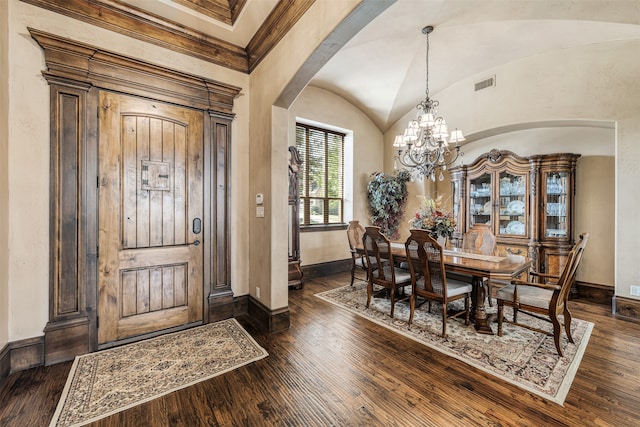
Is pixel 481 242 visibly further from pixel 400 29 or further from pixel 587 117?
pixel 400 29

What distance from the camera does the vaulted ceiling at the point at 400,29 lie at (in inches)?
104

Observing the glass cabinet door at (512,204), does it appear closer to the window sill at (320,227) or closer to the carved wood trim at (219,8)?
→ the window sill at (320,227)

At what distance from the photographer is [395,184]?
5570 millimetres

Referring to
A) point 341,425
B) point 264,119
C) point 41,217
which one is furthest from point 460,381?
point 41,217

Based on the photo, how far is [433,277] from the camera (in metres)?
2.88

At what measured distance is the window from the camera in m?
5.21

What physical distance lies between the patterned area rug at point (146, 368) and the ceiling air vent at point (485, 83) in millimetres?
5208

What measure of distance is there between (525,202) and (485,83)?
2.11 metres

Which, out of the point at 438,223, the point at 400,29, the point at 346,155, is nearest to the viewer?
the point at 438,223

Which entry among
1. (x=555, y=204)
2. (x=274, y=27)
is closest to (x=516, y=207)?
(x=555, y=204)

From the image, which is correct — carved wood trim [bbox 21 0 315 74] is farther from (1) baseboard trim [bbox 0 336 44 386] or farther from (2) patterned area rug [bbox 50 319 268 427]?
(2) patterned area rug [bbox 50 319 268 427]

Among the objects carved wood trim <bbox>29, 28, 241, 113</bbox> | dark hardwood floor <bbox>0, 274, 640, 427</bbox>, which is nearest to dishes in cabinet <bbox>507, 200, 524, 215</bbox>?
dark hardwood floor <bbox>0, 274, 640, 427</bbox>

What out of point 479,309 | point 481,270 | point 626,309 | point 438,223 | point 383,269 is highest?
point 438,223

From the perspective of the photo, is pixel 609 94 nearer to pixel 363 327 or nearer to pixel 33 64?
pixel 363 327
